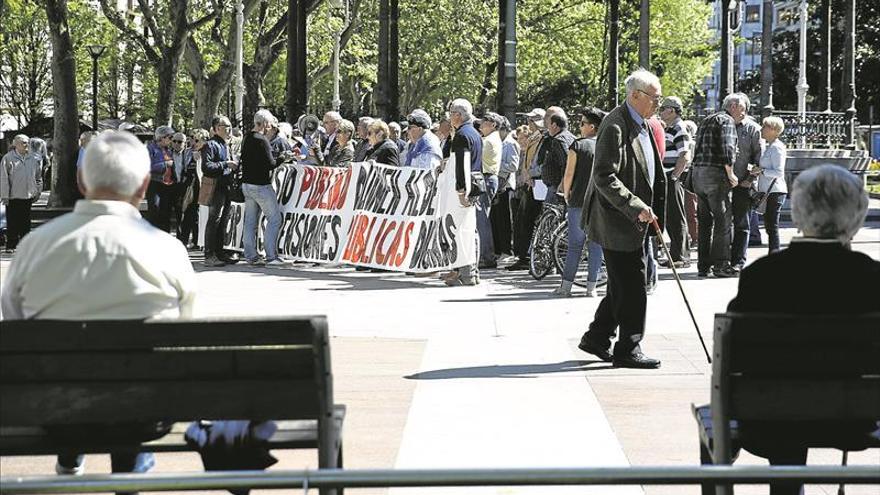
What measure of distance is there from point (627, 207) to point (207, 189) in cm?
1139

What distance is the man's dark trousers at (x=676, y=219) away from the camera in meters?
19.0

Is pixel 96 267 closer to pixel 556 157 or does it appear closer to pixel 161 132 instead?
pixel 556 157

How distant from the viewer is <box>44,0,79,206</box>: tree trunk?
30.7m

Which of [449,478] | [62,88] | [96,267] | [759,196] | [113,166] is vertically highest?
[62,88]

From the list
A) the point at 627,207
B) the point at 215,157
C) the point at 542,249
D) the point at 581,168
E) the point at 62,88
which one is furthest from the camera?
the point at 62,88

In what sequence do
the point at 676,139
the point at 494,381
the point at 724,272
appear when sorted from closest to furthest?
the point at 494,381, the point at 724,272, the point at 676,139

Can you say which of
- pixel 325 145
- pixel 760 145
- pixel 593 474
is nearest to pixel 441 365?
pixel 593 474

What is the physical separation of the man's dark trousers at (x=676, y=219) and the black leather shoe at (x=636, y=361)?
8621 mm

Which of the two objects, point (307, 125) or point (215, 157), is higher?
point (307, 125)

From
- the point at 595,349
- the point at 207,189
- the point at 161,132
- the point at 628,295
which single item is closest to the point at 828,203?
the point at 628,295

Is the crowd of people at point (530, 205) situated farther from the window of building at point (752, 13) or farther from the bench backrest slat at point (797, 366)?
the window of building at point (752, 13)

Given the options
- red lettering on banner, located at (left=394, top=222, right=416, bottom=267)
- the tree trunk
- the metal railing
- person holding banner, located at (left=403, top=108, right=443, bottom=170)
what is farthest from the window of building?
red lettering on banner, located at (left=394, top=222, right=416, bottom=267)

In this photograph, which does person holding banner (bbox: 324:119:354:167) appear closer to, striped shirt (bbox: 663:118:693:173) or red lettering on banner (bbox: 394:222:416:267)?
red lettering on banner (bbox: 394:222:416:267)

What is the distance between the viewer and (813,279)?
5508 millimetres
